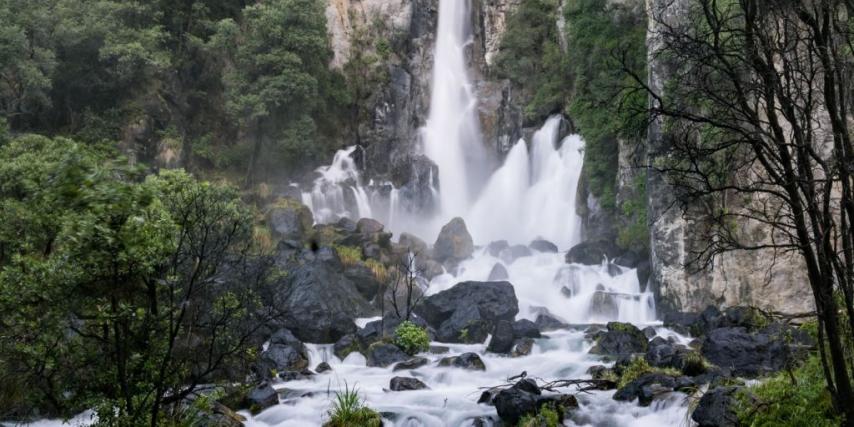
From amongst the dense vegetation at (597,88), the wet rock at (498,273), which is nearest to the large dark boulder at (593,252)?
the dense vegetation at (597,88)

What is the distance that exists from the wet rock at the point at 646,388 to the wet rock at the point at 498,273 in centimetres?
1457

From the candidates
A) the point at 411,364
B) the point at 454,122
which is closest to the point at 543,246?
the point at 454,122

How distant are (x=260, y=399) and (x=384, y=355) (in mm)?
4929

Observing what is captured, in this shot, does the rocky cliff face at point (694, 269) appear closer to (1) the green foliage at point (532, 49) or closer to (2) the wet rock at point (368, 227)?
(2) the wet rock at point (368, 227)

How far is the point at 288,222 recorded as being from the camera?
2808cm

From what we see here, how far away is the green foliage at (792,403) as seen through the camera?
305 inches

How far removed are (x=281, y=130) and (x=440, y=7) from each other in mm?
16757

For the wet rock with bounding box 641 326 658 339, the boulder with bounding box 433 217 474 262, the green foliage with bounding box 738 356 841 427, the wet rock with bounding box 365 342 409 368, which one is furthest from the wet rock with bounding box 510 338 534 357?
the boulder with bounding box 433 217 474 262

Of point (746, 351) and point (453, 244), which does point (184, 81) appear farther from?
point (746, 351)

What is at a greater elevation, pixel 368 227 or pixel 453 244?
pixel 368 227

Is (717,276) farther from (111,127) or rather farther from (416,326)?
(111,127)

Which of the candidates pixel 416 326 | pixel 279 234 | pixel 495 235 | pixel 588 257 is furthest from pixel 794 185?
pixel 495 235

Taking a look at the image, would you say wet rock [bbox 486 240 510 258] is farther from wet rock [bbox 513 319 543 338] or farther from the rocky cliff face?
wet rock [bbox 513 319 543 338]

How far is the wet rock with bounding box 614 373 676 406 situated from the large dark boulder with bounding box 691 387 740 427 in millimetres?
1718
